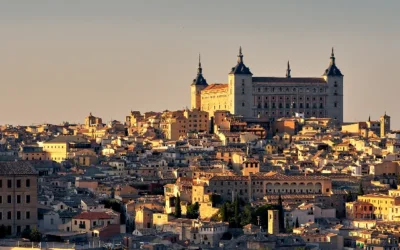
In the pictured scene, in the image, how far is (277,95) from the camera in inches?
4700

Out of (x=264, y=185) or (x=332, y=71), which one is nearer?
(x=264, y=185)

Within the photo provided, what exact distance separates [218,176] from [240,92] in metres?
45.0

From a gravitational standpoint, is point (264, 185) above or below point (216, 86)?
below

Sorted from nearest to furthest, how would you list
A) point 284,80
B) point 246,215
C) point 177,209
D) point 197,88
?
1. point 246,215
2. point 177,209
3. point 284,80
4. point 197,88

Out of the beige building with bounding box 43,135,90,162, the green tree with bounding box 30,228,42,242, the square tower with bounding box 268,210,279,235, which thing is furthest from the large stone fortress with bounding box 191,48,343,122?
the green tree with bounding box 30,228,42,242

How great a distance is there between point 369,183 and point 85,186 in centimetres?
1376

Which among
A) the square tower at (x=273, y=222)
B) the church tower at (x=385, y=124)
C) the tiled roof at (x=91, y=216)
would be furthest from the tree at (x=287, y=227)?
the church tower at (x=385, y=124)

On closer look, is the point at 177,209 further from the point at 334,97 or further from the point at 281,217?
the point at 334,97

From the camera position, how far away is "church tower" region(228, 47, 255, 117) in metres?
118

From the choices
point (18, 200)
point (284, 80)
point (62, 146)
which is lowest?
point (18, 200)

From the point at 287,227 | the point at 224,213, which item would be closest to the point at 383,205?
the point at 287,227

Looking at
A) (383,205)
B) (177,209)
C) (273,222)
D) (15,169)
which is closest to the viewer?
(15,169)

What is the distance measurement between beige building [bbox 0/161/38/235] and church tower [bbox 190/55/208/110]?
64.5 metres

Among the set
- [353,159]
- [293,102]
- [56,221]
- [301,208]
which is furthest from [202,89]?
[56,221]
